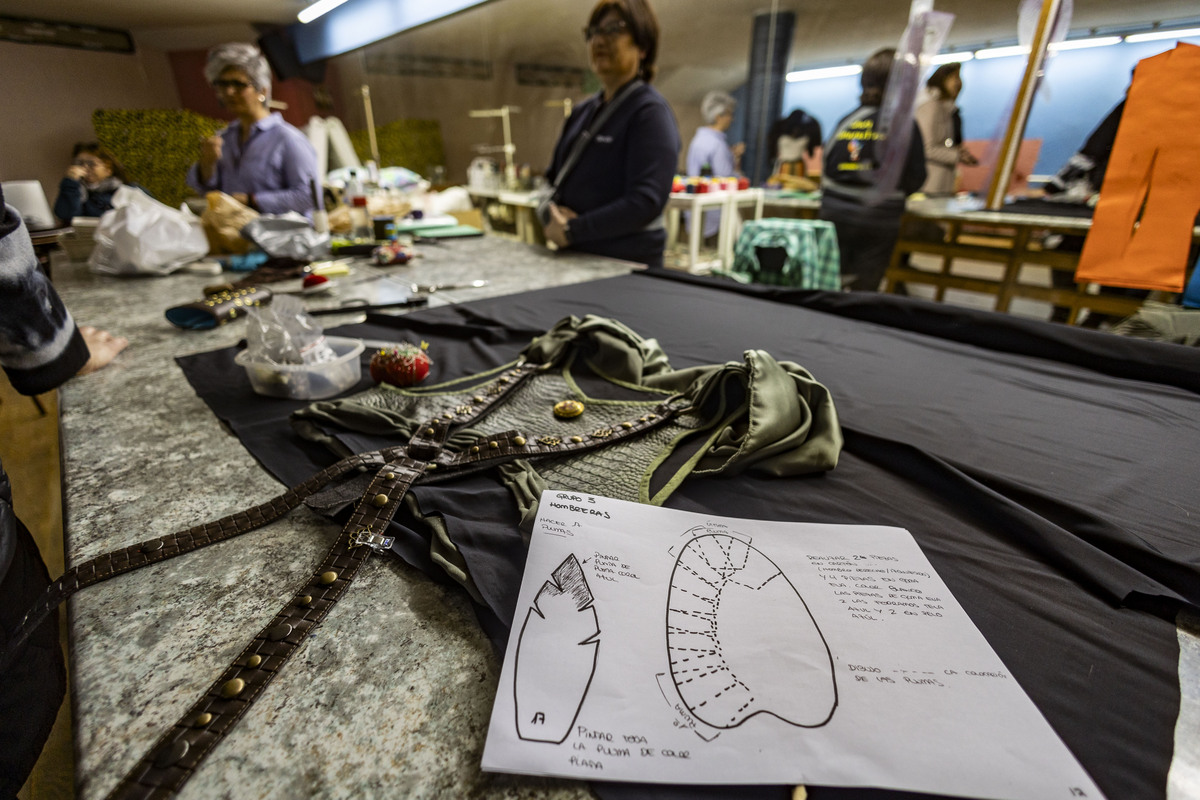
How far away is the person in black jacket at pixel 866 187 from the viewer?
120 inches

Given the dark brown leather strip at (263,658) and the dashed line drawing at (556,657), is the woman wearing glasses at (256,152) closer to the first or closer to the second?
the dark brown leather strip at (263,658)

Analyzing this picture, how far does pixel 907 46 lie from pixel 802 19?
0.82 meters

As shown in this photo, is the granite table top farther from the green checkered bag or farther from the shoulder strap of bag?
the green checkered bag

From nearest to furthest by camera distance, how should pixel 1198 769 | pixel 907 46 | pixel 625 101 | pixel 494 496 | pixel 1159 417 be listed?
1. pixel 1198 769
2. pixel 494 496
3. pixel 1159 417
4. pixel 625 101
5. pixel 907 46

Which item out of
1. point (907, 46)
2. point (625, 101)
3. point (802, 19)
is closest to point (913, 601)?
point (625, 101)

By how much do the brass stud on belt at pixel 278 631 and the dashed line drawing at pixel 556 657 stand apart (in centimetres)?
21

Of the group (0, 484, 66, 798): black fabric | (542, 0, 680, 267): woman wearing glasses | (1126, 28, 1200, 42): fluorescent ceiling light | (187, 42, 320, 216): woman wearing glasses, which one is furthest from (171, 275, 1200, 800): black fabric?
(1126, 28, 1200, 42): fluorescent ceiling light

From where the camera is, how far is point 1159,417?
793 millimetres

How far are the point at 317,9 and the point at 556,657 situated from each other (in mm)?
6219

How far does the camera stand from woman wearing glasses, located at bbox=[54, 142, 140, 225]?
2.23 metres

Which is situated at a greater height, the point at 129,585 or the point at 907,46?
the point at 907,46

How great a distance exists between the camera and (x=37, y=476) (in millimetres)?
1805

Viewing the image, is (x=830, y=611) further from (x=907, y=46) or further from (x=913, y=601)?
(x=907, y=46)

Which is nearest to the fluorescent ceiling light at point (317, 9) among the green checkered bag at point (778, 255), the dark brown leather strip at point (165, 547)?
the green checkered bag at point (778, 255)
